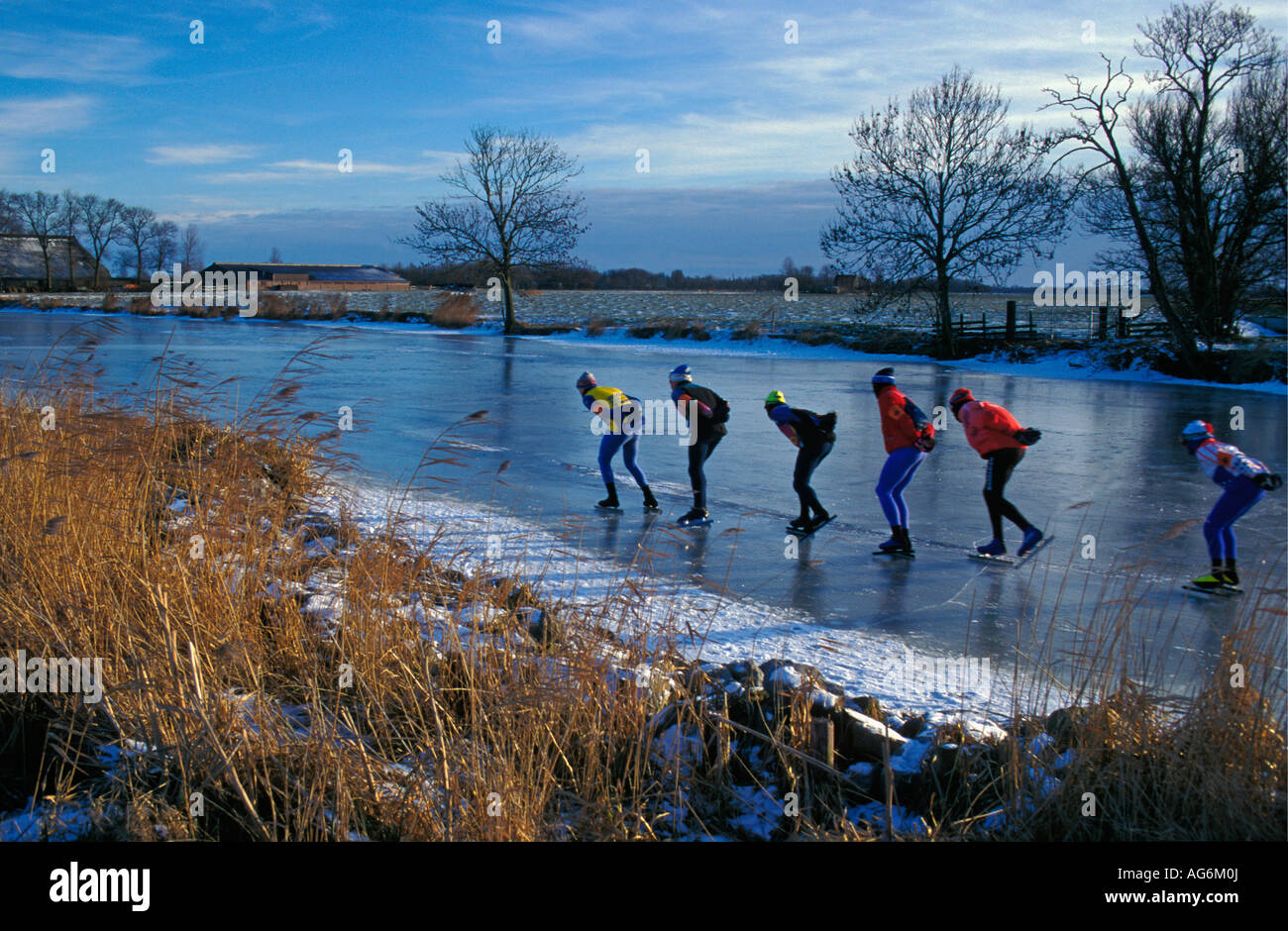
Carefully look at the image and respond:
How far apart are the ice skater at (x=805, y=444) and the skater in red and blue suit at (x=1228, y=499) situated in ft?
10.1

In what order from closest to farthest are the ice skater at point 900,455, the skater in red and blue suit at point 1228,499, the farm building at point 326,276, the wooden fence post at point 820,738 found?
the wooden fence post at point 820,738 < the skater in red and blue suit at point 1228,499 < the ice skater at point 900,455 < the farm building at point 326,276

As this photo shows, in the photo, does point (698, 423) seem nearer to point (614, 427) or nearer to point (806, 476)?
point (614, 427)

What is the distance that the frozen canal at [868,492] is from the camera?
621 centimetres

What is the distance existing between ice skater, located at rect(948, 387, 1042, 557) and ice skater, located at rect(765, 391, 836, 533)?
1.25m

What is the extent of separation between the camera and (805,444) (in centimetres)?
905

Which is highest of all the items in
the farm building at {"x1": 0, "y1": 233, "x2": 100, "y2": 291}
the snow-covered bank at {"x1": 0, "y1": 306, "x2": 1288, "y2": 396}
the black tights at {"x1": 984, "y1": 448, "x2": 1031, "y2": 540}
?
the farm building at {"x1": 0, "y1": 233, "x2": 100, "y2": 291}

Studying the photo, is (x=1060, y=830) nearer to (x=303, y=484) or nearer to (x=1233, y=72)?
(x=303, y=484)

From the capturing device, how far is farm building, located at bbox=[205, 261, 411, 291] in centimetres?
10481

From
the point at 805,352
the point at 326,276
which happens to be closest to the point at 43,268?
the point at 326,276

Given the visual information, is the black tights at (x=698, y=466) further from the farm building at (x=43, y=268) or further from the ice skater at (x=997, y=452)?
the farm building at (x=43, y=268)

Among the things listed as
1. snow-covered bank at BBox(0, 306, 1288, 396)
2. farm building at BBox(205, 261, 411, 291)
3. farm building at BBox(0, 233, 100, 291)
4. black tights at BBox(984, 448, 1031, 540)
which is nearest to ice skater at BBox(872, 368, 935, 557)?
black tights at BBox(984, 448, 1031, 540)

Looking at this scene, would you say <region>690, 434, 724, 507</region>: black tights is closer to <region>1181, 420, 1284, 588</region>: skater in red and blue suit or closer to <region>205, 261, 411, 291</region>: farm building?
<region>1181, 420, 1284, 588</region>: skater in red and blue suit

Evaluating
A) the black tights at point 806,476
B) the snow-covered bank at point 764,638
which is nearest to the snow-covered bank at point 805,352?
the black tights at point 806,476

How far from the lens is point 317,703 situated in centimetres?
335
